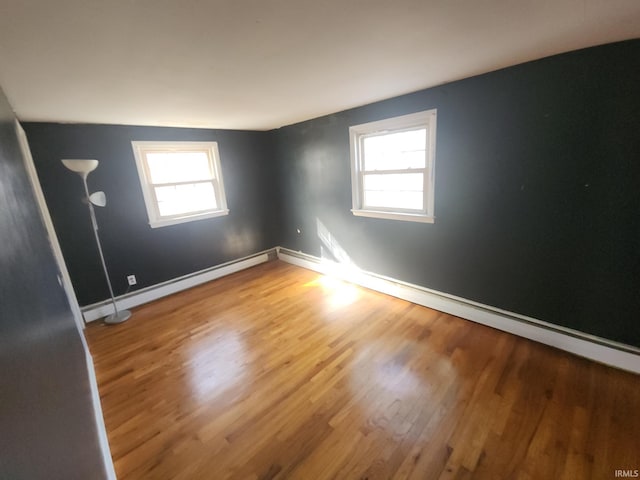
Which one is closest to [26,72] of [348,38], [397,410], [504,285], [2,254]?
[2,254]

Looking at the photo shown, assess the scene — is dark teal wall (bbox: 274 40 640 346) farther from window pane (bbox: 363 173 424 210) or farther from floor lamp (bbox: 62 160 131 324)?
floor lamp (bbox: 62 160 131 324)

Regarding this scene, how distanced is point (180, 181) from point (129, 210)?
2.42ft

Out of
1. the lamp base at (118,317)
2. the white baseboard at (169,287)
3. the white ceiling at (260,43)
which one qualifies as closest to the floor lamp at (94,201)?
the lamp base at (118,317)

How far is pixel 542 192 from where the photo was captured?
6.63 ft

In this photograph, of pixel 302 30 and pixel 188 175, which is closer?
pixel 302 30

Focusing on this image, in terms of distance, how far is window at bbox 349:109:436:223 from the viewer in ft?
8.60

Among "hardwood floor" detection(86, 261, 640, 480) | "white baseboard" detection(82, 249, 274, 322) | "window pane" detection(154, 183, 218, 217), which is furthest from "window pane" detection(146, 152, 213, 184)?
"hardwood floor" detection(86, 261, 640, 480)

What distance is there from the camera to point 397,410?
67.6 inches

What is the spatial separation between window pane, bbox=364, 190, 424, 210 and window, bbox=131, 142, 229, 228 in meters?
2.25

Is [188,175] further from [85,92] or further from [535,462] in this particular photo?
[535,462]

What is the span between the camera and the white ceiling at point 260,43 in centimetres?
106

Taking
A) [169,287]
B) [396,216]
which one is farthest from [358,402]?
[169,287]

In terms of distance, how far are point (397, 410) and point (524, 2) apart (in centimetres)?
227

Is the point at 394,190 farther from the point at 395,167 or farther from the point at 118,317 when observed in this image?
the point at 118,317
